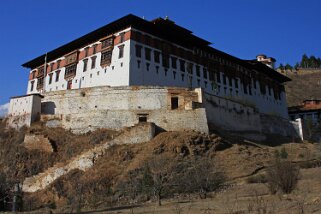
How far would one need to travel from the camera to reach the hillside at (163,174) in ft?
71.5

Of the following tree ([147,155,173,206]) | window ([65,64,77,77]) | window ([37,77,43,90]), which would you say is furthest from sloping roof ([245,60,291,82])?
tree ([147,155,173,206])

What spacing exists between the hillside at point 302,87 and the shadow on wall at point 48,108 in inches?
2796

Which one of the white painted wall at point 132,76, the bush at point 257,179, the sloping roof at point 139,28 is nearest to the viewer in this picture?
the bush at point 257,179

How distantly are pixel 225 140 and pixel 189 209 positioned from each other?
24.3 metres

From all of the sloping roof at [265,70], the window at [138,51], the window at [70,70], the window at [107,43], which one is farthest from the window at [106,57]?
the sloping roof at [265,70]

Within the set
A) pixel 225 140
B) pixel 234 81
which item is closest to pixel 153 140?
pixel 225 140

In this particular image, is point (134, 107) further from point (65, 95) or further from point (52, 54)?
point (52, 54)

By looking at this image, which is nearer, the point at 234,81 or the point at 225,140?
the point at 225,140

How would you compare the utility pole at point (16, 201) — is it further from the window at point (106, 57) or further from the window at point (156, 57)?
the window at point (156, 57)

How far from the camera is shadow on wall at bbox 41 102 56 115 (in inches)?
1893

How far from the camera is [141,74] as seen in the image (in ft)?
165

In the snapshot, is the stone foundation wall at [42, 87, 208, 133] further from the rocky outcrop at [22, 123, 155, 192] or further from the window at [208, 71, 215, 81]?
the window at [208, 71, 215, 81]

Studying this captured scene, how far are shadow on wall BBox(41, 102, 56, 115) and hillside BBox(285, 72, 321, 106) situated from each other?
71.0m

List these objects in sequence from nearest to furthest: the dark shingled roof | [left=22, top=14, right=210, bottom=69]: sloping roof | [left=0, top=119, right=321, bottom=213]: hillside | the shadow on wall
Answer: [left=0, top=119, right=321, bottom=213]: hillside < the shadow on wall < [left=22, top=14, right=210, bottom=69]: sloping roof < the dark shingled roof
